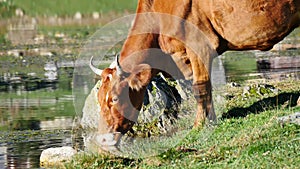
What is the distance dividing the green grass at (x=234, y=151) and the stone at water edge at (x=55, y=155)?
1.72 metres

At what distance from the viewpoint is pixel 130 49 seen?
16234 mm

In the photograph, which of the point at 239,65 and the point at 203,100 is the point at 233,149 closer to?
the point at 203,100

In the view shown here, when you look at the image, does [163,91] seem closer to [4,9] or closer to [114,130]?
[114,130]

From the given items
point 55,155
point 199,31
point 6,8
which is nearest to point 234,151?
point 199,31

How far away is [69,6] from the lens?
188ft

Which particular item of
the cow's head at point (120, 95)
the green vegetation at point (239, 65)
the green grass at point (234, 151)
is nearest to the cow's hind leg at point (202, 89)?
the green grass at point (234, 151)

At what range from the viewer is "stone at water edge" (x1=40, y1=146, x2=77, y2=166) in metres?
16.3

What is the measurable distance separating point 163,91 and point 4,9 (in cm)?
3807

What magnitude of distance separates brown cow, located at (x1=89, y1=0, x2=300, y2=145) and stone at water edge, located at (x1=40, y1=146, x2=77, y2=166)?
2099 millimetres

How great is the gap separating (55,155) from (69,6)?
136 ft

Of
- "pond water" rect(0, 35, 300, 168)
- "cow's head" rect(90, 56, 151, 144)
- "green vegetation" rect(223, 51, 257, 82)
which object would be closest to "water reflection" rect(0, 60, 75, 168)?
"pond water" rect(0, 35, 300, 168)

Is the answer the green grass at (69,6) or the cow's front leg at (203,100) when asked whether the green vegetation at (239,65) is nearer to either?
the cow's front leg at (203,100)

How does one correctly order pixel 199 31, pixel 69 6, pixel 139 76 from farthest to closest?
pixel 69 6 < pixel 199 31 < pixel 139 76

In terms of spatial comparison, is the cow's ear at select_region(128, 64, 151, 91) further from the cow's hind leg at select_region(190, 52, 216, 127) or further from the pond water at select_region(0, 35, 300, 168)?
the pond water at select_region(0, 35, 300, 168)
